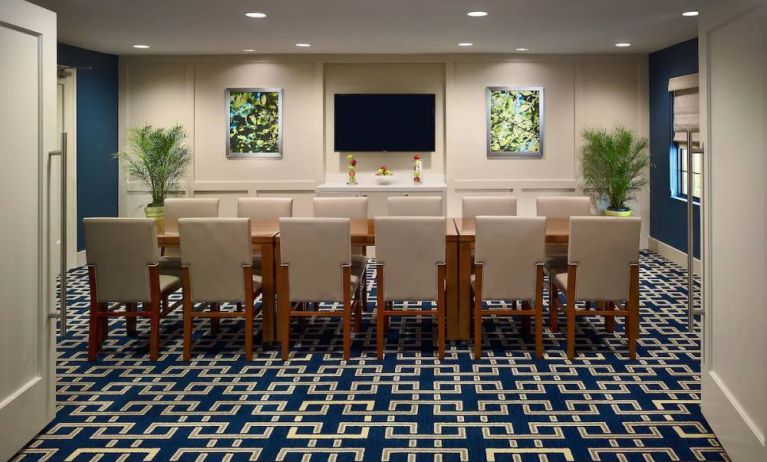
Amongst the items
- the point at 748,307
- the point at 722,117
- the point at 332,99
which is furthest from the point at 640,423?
the point at 332,99

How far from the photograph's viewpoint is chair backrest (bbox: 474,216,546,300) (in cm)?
452

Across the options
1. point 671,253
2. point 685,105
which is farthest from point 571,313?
point 671,253

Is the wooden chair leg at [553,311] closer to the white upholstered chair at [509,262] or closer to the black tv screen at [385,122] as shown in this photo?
the white upholstered chair at [509,262]

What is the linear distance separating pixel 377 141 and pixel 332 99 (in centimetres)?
75

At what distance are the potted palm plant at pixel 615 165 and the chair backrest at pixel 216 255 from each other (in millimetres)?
5310

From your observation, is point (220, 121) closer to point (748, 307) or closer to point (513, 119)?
point (513, 119)

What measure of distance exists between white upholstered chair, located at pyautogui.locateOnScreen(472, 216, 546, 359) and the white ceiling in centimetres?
208

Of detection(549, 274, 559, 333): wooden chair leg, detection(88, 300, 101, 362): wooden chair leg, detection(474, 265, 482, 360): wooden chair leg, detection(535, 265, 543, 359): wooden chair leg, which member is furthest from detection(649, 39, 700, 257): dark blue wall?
detection(88, 300, 101, 362): wooden chair leg

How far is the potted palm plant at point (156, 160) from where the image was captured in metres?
8.67

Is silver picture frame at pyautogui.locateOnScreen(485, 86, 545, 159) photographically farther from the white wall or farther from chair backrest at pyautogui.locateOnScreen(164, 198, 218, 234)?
chair backrest at pyautogui.locateOnScreen(164, 198, 218, 234)

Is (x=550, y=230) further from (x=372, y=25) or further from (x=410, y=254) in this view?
(x=372, y=25)

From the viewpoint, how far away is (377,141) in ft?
29.9

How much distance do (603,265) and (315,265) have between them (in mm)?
1739

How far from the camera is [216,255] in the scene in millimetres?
4516
